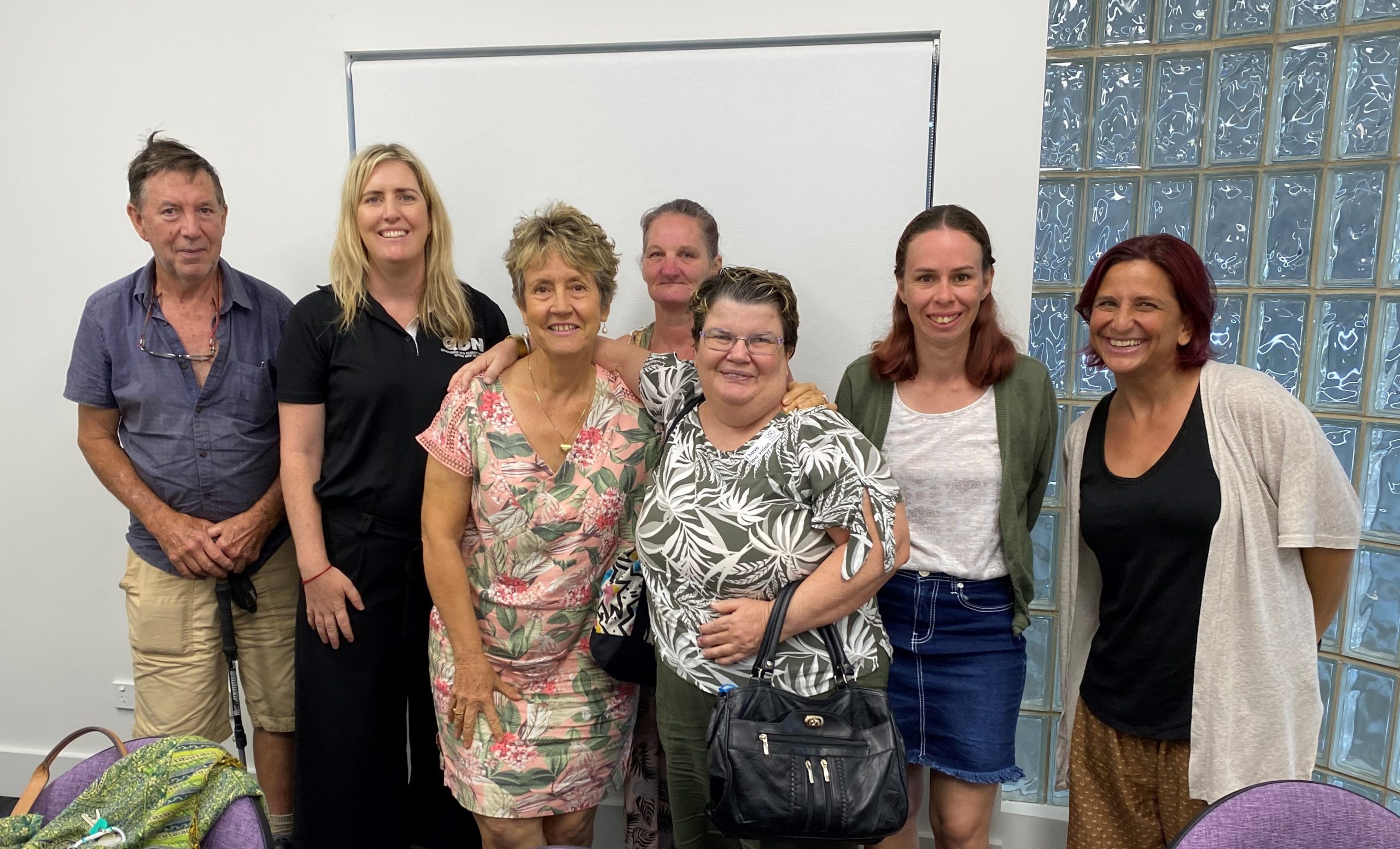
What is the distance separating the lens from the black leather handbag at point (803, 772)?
4.54 feet

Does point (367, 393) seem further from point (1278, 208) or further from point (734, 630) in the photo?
point (1278, 208)

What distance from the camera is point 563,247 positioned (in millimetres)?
1670

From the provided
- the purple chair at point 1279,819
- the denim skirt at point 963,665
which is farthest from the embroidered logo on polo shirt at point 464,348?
the purple chair at point 1279,819

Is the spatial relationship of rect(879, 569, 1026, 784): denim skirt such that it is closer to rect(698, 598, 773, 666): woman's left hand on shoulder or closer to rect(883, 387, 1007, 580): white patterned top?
rect(883, 387, 1007, 580): white patterned top

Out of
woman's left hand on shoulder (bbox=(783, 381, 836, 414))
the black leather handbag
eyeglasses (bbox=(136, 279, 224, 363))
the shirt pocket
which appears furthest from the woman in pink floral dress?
eyeglasses (bbox=(136, 279, 224, 363))

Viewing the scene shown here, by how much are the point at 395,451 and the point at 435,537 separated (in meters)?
0.30

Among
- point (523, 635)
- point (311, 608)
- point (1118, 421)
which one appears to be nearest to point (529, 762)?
point (523, 635)

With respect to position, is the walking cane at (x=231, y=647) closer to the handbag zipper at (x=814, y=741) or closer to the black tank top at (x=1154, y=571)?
the handbag zipper at (x=814, y=741)

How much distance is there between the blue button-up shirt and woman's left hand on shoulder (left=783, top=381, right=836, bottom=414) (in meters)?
1.40

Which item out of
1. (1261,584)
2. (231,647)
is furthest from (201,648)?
(1261,584)

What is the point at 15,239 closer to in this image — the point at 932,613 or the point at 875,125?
the point at 875,125

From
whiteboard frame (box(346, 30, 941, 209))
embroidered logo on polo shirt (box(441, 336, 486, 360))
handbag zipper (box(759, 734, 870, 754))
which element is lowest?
handbag zipper (box(759, 734, 870, 754))

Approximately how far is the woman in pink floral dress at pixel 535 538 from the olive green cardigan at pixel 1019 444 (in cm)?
52

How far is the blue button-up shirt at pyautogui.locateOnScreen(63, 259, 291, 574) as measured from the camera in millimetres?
2113
